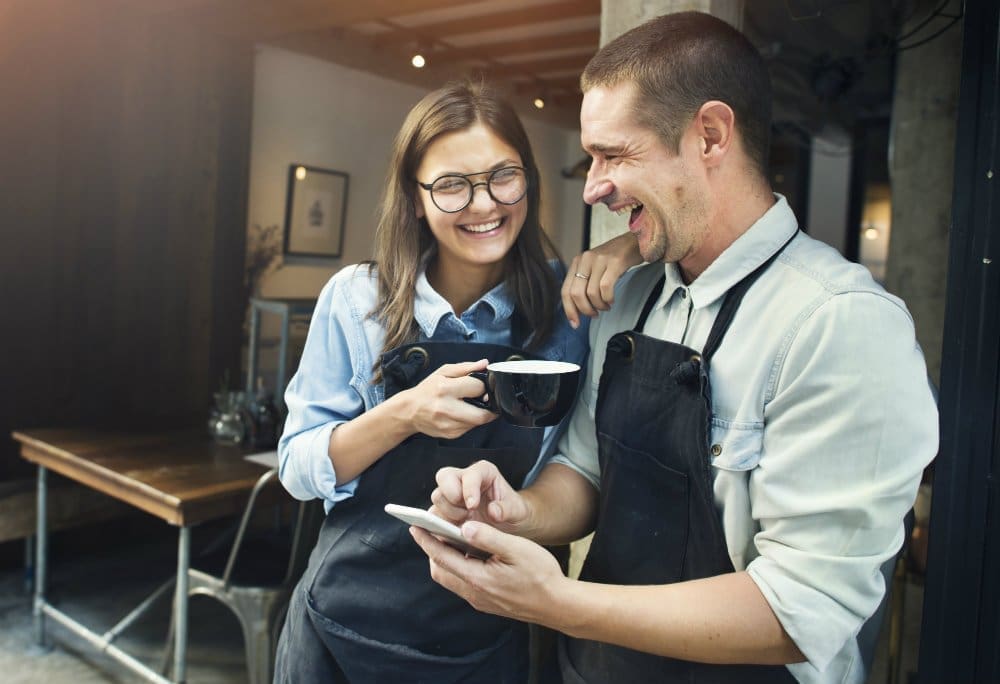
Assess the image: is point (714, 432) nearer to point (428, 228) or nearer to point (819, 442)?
point (819, 442)

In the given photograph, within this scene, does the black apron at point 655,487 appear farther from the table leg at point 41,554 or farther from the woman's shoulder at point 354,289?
the table leg at point 41,554

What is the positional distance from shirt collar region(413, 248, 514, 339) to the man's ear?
1.63 feet

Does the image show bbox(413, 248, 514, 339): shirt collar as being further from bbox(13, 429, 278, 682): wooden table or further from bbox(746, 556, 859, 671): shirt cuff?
bbox(13, 429, 278, 682): wooden table

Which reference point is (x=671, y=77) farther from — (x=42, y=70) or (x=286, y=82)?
(x=286, y=82)

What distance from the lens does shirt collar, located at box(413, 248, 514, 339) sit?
151cm

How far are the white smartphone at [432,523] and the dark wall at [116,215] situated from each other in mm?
3250

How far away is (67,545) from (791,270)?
4.47 metres

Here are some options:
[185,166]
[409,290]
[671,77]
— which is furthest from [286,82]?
[671,77]

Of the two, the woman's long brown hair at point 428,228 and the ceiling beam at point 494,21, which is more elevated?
the ceiling beam at point 494,21

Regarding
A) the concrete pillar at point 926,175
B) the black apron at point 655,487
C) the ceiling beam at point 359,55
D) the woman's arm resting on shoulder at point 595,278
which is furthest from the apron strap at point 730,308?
the ceiling beam at point 359,55

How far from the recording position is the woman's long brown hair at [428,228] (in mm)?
1475

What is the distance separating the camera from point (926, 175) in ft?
12.7

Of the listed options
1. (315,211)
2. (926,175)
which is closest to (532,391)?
(926,175)

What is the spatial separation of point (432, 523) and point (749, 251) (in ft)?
A: 2.02
